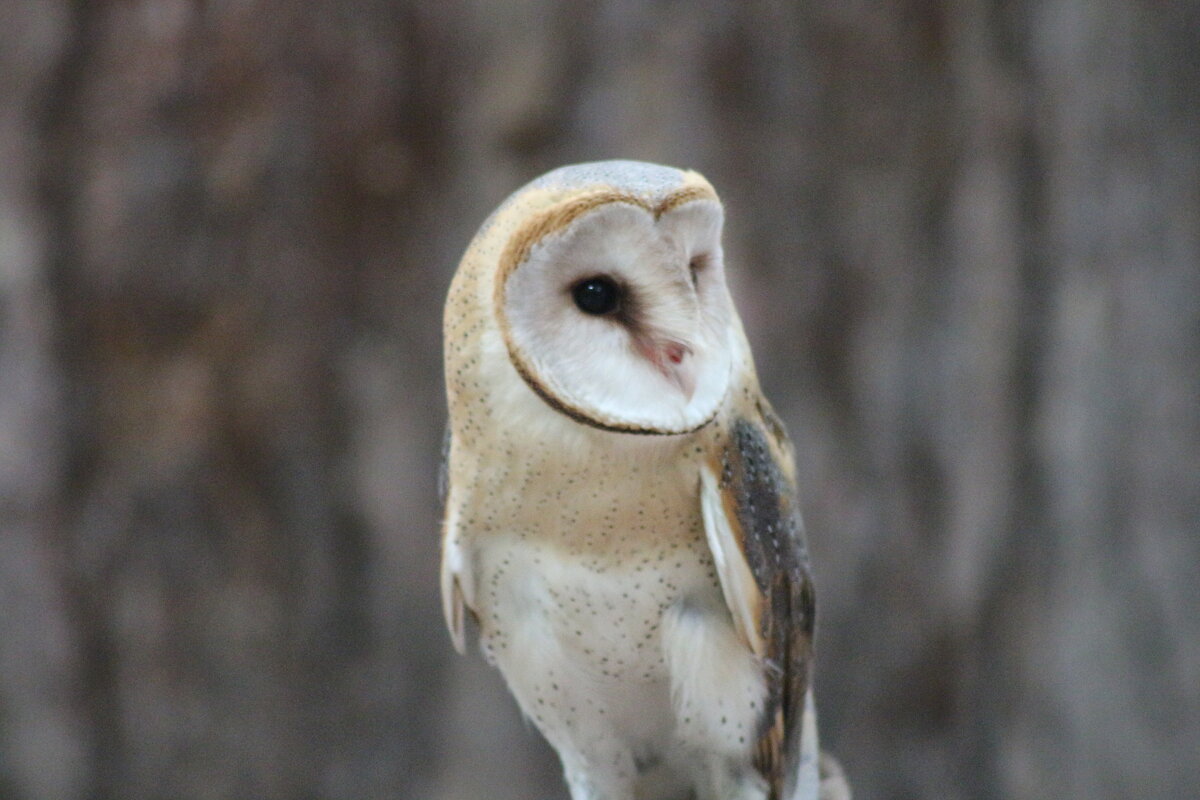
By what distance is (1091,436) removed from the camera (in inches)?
60.7

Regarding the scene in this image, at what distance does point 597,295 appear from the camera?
0.61m

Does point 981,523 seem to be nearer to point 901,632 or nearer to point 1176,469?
point 901,632

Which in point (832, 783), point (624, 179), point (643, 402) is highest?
point (624, 179)

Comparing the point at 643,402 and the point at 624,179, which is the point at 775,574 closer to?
the point at 643,402

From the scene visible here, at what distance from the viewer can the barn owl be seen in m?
0.60

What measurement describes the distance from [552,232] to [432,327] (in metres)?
0.74

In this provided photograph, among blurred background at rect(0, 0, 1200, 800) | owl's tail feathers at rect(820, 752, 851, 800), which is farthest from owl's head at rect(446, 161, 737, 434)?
blurred background at rect(0, 0, 1200, 800)

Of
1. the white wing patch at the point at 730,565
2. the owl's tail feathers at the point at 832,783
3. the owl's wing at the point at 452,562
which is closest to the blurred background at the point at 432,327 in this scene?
the owl's tail feathers at the point at 832,783

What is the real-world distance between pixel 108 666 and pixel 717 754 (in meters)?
0.86

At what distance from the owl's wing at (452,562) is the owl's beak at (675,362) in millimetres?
193

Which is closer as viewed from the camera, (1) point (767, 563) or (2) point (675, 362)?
(2) point (675, 362)

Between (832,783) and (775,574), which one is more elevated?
(775,574)

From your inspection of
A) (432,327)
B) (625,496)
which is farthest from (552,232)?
(432,327)

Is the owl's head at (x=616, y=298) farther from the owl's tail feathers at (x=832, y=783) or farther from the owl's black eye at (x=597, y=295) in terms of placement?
the owl's tail feathers at (x=832, y=783)
